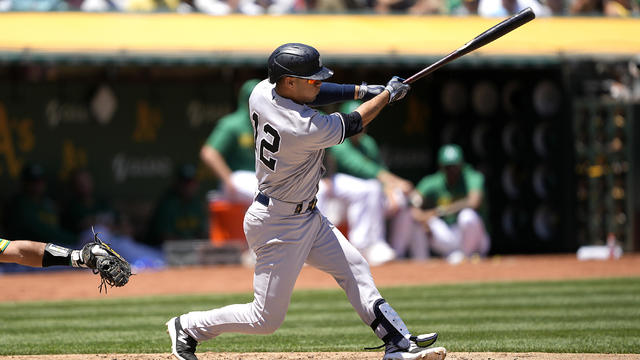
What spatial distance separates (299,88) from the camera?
198 inches

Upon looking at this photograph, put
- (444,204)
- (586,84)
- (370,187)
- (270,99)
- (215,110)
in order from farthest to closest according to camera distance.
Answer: (215,110), (586,84), (444,204), (370,187), (270,99)

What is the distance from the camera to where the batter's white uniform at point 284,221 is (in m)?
4.92

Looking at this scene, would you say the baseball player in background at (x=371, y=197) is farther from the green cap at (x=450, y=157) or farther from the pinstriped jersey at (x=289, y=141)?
the pinstriped jersey at (x=289, y=141)

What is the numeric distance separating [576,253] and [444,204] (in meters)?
2.05

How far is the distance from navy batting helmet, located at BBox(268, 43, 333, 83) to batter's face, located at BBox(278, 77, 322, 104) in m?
0.04

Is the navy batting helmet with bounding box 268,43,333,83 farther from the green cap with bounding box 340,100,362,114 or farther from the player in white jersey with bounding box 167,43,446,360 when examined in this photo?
the green cap with bounding box 340,100,362,114

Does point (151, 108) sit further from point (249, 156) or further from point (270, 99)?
point (270, 99)

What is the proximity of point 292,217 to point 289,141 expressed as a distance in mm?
394

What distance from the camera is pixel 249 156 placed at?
37.1ft

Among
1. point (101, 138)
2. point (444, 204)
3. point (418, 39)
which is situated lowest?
point (444, 204)

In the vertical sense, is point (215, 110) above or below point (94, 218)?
above

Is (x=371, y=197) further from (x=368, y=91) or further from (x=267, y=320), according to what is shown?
(x=267, y=320)

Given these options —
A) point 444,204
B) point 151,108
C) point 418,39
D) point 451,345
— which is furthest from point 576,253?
point 451,345

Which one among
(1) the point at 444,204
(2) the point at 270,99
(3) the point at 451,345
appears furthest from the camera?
(1) the point at 444,204
